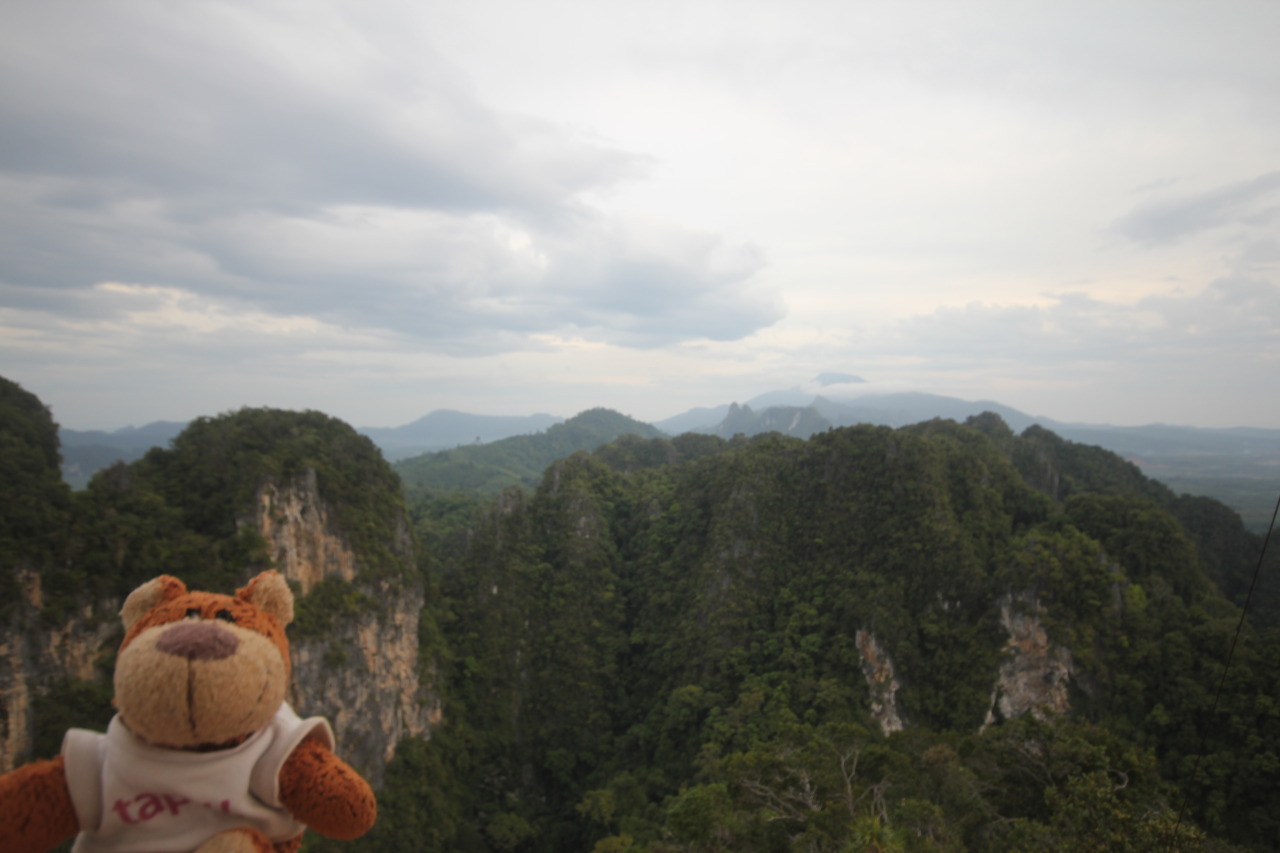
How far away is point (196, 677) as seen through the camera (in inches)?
82.6

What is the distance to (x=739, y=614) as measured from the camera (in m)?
28.5

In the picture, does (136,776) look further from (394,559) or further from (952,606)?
(952,606)

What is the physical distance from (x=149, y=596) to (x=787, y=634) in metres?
27.2

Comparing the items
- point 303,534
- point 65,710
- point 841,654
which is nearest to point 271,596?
point 65,710

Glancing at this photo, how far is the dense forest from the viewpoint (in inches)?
551

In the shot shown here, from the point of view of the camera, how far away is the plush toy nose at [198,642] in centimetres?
212

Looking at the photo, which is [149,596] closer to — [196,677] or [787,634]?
[196,677]

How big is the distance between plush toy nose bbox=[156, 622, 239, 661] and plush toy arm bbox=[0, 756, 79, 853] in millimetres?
525

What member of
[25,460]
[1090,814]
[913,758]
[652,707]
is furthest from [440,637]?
[1090,814]

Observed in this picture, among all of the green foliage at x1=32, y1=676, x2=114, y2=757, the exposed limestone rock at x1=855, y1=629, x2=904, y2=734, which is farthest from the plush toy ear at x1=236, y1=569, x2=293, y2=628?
the exposed limestone rock at x1=855, y1=629, x2=904, y2=734

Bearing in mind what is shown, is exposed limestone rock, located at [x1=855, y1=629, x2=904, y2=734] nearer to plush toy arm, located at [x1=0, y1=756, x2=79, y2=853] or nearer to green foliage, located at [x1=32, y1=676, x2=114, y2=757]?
green foliage, located at [x1=32, y1=676, x2=114, y2=757]

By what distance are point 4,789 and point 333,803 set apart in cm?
108

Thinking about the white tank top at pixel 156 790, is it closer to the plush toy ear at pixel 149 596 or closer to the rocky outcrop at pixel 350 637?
the plush toy ear at pixel 149 596

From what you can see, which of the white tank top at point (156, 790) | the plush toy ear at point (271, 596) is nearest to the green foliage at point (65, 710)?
the plush toy ear at point (271, 596)
